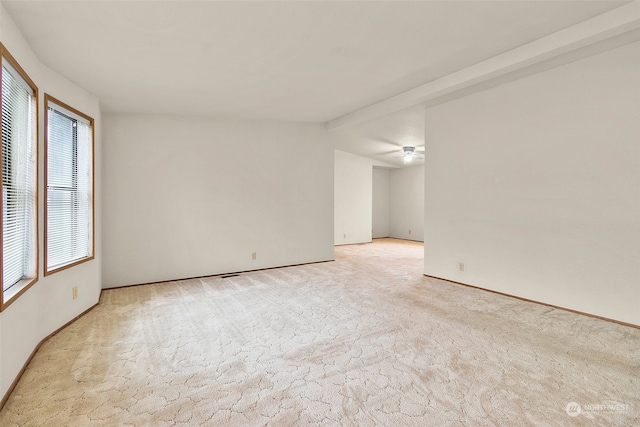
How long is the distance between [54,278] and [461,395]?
345 cm

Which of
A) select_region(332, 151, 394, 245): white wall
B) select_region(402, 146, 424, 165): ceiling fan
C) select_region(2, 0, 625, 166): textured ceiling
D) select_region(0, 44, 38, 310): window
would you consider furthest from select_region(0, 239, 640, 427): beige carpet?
select_region(332, 151, 394, 245): white wall

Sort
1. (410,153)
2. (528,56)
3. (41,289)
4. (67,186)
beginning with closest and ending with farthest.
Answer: (41,289), (528,56), (67,186), (410,153)

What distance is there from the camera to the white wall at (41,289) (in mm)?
2049

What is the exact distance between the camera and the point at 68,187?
129 inches

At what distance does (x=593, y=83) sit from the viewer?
3.12 m

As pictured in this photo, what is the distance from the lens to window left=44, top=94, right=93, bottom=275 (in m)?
2.97

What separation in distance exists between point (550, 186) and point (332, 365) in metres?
2.99

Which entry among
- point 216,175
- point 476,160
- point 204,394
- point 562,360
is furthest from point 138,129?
point 562,360

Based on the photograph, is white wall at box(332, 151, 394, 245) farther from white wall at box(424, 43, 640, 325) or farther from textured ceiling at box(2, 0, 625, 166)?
textured ceiling at box(2, 0, 625, 166)

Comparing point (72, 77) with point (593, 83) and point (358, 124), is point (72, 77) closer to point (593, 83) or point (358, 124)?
point (358, 124)

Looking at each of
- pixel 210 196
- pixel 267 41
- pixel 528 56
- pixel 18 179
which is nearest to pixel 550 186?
pixel 528 56

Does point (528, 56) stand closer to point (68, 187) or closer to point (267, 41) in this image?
point (267, 41)

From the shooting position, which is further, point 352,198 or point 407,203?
point 407,203

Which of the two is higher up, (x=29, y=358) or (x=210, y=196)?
(x=210, y=196)
